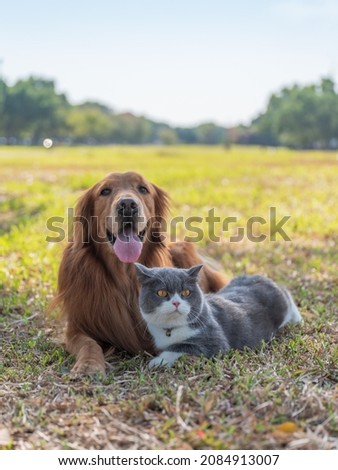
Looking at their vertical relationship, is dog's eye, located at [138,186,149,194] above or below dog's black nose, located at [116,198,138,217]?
above

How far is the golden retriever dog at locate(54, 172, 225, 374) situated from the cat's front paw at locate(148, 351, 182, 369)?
1.27 feet

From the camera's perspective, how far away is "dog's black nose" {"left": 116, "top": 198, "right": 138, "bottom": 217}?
4355 mm

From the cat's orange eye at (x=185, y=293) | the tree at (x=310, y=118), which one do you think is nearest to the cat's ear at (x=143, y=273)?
the cat's orange eye at (x=185, y=293)

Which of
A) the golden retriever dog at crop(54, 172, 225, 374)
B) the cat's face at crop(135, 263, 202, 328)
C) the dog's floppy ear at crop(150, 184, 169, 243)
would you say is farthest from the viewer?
the dog's floppy ear at crop(150, 184, 169, 243)

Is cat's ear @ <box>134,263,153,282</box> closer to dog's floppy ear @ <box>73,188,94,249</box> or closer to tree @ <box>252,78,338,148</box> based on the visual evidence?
dog's floppy ear @ <box>73,188,94,249</box>

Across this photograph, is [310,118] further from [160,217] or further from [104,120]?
[160,217]

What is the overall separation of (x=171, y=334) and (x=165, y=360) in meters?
0.18

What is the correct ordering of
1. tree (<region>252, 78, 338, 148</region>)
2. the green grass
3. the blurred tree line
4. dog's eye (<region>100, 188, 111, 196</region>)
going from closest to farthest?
the green grass, dog's eye (<region>100, 188, 111, 196</region>), the blurred tree line, tree (<region>252, 78, 338, 148</region>)

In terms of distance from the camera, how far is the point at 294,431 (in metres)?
3.07

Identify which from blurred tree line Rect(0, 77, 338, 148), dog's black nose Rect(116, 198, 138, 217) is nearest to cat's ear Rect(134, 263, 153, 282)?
dog's black nose Rect(116, 198, 138, 217)

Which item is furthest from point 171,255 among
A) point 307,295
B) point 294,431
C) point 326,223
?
point 326,223

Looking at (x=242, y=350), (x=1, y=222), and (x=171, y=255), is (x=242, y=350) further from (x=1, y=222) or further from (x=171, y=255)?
(x=1, y=222)

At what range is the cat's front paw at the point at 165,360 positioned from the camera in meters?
4.00
